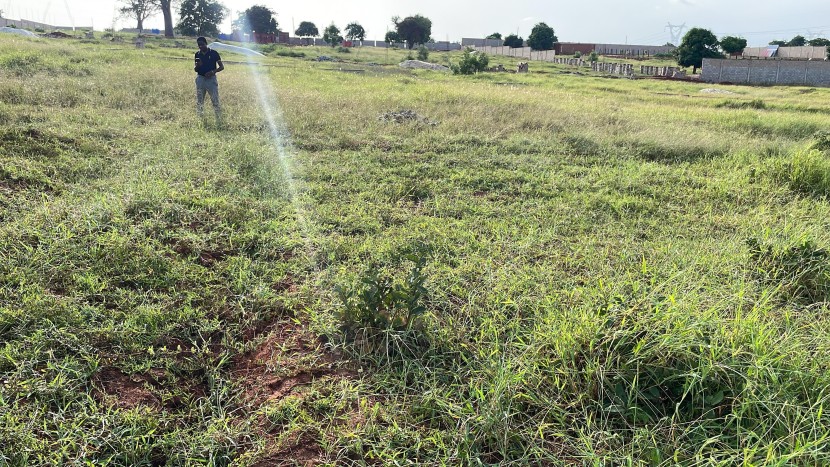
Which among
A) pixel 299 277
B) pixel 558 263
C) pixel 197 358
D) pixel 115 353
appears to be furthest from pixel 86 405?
pixel 558 263

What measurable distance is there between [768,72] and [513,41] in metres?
40.0

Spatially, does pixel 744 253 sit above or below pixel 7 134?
below

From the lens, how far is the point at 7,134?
4.91 m

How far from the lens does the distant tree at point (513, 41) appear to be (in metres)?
65.7

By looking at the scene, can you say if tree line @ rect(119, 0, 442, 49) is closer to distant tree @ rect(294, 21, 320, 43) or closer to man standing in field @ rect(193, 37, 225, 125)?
distant tree @ rect(294, 21, 320, 43)

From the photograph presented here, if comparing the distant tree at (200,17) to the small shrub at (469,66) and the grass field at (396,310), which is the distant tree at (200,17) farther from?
the grass field at (396,310)

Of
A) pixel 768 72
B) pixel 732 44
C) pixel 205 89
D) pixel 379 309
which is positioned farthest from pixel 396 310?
pixel 732 44

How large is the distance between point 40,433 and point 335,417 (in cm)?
113

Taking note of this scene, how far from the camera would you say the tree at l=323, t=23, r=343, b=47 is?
185 feet

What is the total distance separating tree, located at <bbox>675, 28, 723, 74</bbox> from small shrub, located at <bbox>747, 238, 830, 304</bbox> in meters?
42.4

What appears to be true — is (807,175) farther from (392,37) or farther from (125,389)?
(392,37)

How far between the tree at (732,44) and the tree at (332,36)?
4006 centimetres

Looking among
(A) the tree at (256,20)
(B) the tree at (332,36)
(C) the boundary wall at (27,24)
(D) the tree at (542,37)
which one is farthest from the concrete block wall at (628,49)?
(C) the boundary wall at (27,24)

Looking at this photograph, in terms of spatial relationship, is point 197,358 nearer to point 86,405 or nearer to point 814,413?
point 86,405
